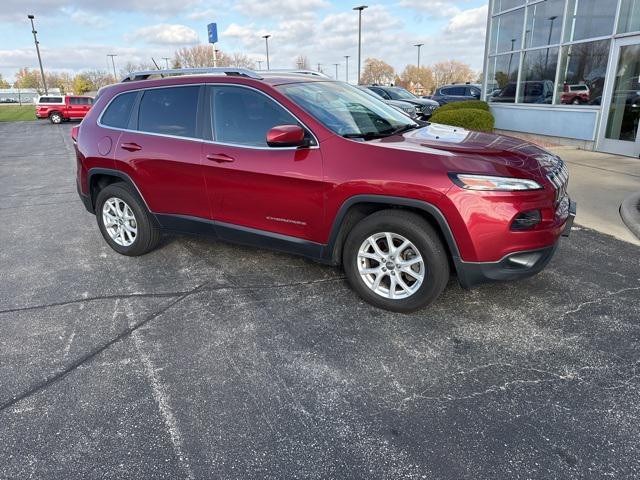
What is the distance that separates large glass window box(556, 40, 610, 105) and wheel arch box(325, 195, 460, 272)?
9.50 metres

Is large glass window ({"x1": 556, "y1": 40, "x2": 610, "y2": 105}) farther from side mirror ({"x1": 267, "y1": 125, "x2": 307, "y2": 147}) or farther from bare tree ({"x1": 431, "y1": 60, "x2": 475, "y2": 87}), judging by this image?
bare tree ({"x1": 431, "y1": 60, "x2": 475, "y2": 87})

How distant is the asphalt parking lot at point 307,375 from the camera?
2238 millimetres

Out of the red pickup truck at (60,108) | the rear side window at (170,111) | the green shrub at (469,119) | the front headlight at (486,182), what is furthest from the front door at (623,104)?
the red pickup truck at (60,108)

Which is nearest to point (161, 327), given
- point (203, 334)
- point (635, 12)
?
point (203, 334)

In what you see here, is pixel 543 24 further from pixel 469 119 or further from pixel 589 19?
pixel 469 119

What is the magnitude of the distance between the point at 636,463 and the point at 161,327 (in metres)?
2.97

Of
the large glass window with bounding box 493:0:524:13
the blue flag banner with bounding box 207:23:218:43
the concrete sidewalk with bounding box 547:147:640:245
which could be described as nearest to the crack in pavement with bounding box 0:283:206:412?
the concrete sidewalk with bounding box 547:147:640:245

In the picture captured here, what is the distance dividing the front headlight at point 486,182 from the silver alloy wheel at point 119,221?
3.24 m

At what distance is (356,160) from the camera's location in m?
3.38

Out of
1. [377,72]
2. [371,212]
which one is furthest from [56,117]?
[377,72]

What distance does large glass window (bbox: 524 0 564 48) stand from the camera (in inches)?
466

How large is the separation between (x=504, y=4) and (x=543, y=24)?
2.54m

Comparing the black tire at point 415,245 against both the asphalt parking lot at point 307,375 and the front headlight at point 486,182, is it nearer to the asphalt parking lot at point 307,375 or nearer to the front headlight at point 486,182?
the asphalt parking lot at point 307,375

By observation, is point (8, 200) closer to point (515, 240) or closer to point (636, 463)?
point (515, 240)
